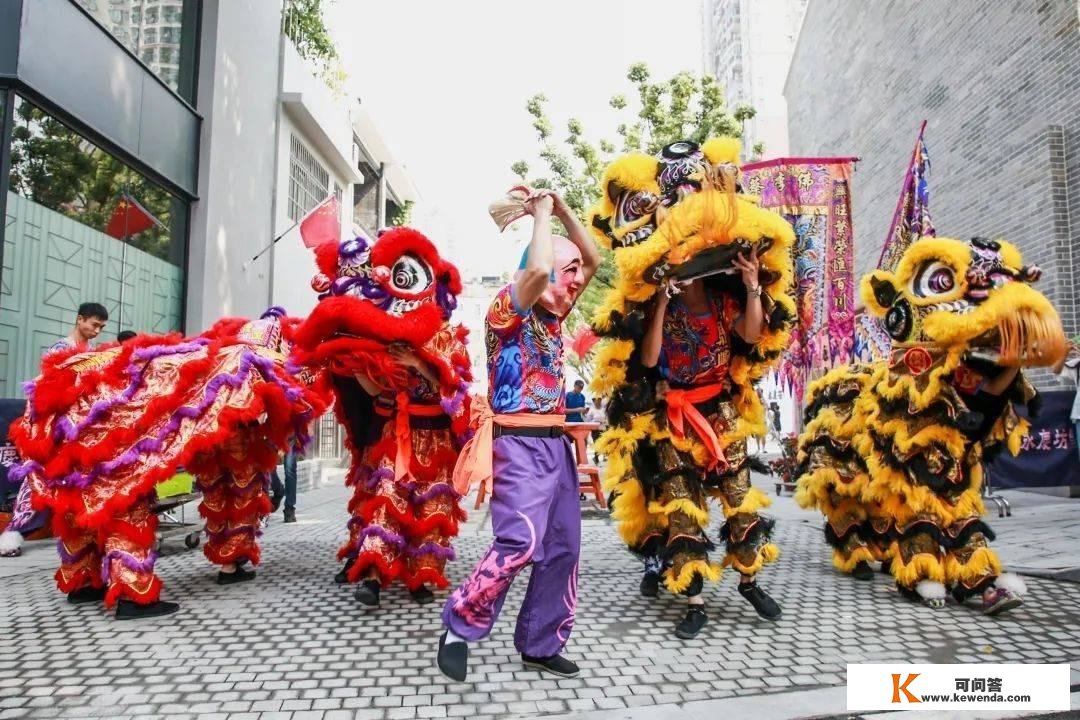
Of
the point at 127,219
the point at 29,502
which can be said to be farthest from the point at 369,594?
the point at 127,219

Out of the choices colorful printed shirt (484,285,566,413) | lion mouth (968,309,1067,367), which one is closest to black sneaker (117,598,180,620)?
colorful printed shirt (484,285,566,413)

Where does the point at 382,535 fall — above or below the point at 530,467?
below

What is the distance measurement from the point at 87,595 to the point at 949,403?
4855 millimetres

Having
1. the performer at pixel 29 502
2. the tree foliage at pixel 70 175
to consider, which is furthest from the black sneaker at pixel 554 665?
the tree foliage at pixel 70 175

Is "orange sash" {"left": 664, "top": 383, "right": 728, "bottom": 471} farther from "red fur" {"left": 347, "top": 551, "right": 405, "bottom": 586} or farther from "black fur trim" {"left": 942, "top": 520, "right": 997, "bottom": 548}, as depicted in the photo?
"red fur" {"left": 347, "top": 551, "right": 405, "bottom": 586}

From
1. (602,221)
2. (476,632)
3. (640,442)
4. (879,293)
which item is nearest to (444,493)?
(640,442)

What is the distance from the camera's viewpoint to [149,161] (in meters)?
7.98

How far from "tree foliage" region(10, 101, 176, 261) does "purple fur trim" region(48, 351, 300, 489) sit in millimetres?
3849

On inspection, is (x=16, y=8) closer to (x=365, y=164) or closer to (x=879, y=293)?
(x=879, y=293)

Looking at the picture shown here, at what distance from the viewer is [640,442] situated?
384 centimetres

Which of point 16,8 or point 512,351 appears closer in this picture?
point 512,351

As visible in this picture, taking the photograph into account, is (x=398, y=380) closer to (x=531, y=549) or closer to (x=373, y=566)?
(x=373, y=566)

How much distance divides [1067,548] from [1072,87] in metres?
5.23

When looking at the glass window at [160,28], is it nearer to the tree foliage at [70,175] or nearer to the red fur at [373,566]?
the tree foliage at [70,175]
